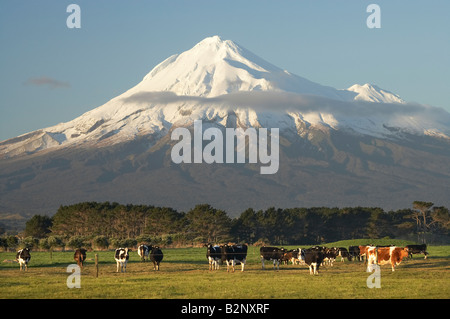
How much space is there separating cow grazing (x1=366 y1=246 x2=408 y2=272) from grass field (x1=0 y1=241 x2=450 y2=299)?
1158mm

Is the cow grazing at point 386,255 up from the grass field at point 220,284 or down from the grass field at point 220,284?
up

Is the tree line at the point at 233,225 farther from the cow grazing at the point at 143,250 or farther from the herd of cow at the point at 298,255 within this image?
the herd of cow at the point at 298,255

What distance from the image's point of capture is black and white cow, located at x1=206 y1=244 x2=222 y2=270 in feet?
122

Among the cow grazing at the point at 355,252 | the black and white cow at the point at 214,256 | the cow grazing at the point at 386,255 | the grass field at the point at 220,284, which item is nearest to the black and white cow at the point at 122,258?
the grass field at the point at 220,284

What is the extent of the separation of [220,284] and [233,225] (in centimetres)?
5570

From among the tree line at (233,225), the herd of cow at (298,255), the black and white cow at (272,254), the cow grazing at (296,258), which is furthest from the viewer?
the tree line at (233,225)

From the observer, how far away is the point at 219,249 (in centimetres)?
3800

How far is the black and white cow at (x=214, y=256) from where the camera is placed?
3712 centimetres

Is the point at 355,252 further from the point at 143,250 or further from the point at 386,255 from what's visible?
the point at 143,250

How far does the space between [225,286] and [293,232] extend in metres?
62.6

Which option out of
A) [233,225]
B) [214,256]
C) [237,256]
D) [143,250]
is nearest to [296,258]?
[237,256]

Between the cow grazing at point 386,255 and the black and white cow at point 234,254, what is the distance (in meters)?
6.19
